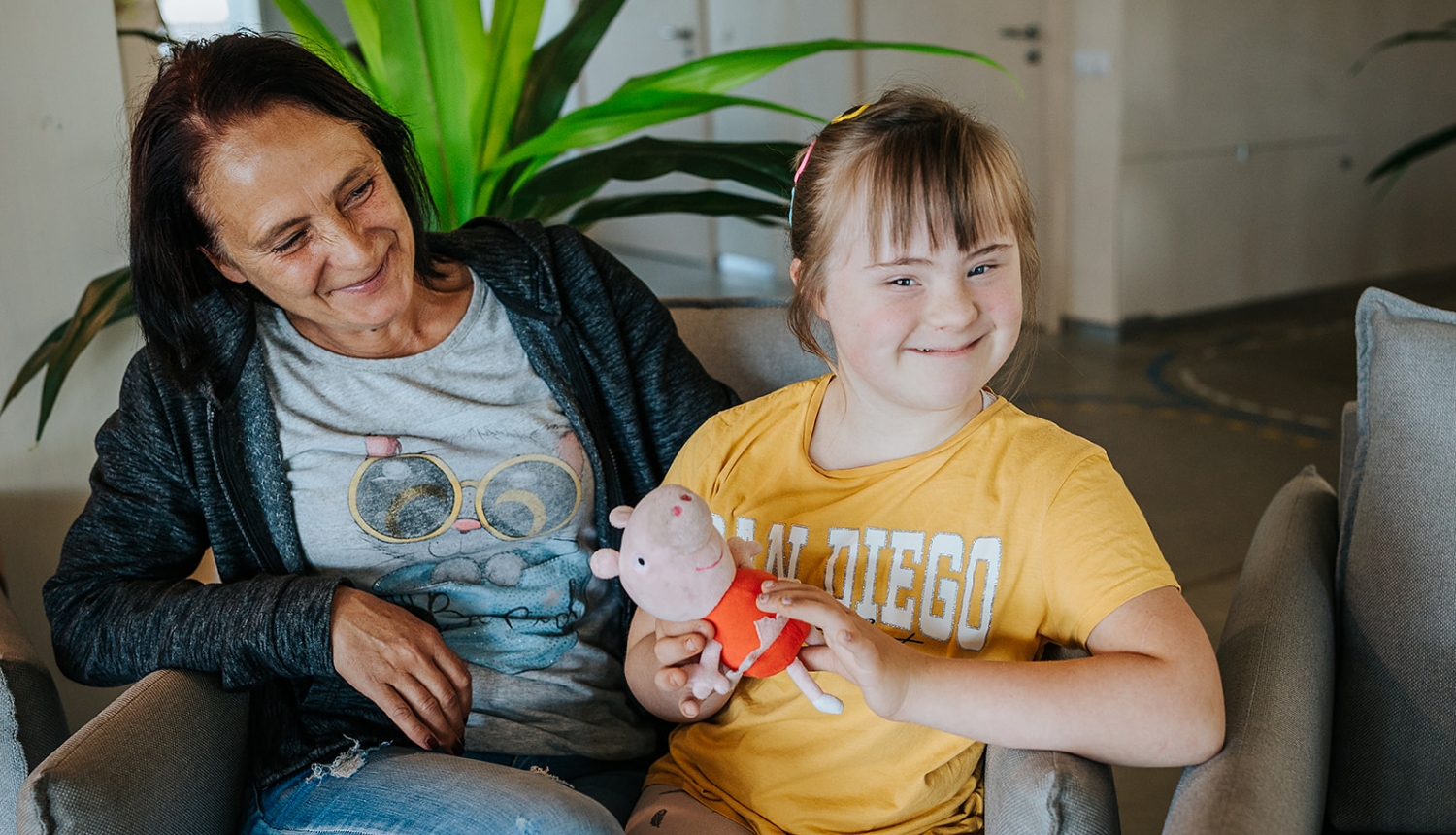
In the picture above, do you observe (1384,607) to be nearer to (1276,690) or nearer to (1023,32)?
(1276,690)

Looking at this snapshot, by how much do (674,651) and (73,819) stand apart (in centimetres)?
50

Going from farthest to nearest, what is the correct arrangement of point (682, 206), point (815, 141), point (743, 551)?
point (682, 206), point (815, 141), point (743, 551)

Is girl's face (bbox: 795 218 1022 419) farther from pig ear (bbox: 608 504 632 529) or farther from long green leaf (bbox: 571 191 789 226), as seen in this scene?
long green leaf (bbox: 571 191 789 226)

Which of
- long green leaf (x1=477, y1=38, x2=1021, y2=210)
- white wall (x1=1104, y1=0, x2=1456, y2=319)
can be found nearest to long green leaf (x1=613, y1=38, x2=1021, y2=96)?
long green leaf (x1=477, y1=38, x2=1021, y2=210)

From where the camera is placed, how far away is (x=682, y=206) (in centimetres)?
174

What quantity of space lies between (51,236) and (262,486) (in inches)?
28.4

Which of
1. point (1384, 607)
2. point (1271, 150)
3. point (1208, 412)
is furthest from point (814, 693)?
point (1271, 150)

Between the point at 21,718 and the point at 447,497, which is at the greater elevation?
the point at 447,497

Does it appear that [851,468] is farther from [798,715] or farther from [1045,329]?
[1045,329]

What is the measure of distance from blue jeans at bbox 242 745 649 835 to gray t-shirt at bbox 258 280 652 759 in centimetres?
9

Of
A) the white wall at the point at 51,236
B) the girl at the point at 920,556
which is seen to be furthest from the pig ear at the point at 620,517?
the white wall at the point at 51,236

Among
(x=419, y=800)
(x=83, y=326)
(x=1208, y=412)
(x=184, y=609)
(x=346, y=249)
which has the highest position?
(x=346, y=249)

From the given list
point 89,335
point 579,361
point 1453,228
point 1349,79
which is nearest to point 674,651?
point 579,361

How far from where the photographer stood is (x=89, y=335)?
1540 millimetres
